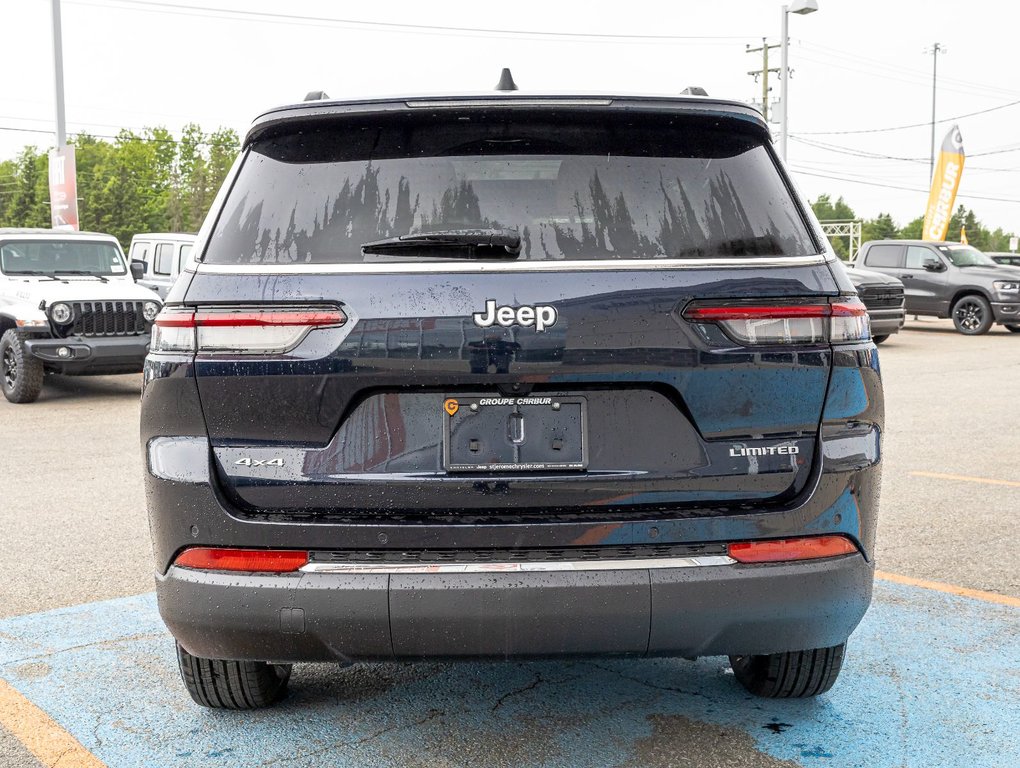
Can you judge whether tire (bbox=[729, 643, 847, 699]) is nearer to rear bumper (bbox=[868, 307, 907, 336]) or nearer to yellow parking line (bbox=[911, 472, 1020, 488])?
yellow parking line (bbox=[911, 472, 1020, 488])

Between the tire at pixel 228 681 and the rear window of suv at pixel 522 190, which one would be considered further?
the tire at pixel 228 681

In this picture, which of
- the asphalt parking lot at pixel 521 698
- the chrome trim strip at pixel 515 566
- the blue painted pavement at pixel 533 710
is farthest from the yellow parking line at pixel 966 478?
the chrome trim strip at pixel 515 566

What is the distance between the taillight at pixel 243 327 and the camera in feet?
8.55

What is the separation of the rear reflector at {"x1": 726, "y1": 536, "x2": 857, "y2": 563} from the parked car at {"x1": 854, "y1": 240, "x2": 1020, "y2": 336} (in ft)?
65.9

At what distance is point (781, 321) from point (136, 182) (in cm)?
11494

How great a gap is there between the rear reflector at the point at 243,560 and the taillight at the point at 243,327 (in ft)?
1.64

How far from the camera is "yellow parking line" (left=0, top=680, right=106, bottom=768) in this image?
2977 millimetres

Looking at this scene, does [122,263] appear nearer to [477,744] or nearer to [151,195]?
[477,744]

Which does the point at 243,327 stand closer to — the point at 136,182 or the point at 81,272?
the point at 81,272

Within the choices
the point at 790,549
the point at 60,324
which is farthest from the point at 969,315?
the point at 790,549

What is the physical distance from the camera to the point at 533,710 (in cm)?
Answer: 330

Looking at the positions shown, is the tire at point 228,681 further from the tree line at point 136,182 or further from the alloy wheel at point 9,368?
the tree line at point 136,182

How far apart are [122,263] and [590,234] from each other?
1203 cm

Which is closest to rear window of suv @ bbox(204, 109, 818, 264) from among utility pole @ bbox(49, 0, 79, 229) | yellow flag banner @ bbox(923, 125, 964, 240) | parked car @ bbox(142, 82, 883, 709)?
parked car @ bbox(142, 82, 883, 709)
